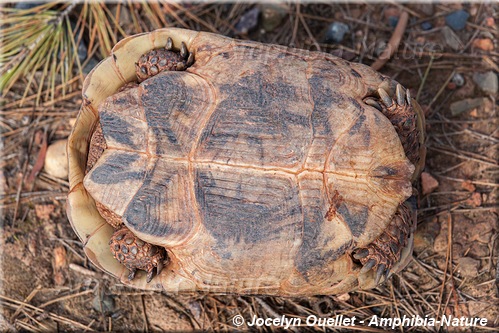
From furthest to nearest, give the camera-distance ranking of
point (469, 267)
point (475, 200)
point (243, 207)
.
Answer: point (475, 200) < point (469, 267) < point (243, 207)

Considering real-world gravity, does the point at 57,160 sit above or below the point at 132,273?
above

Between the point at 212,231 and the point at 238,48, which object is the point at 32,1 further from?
the point at 212,231

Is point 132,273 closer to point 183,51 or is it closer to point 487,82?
point 183,51

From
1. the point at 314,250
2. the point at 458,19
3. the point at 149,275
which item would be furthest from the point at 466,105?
the point at 149,275

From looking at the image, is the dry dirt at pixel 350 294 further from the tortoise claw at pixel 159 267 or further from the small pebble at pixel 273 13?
the tortoise claw at pixel 159 267

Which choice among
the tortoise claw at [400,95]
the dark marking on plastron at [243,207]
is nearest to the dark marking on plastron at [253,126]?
the dark marking on plastron at [243,207]

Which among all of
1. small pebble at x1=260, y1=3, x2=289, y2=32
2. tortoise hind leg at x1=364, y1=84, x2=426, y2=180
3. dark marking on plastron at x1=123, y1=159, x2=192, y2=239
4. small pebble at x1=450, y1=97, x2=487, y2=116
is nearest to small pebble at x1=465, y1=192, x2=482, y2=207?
small pebble at x1=450, y1=97, x2=487, y2=116

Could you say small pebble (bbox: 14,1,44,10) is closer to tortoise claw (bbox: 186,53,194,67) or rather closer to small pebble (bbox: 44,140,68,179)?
small pebble (bbox: 44,140,68,179)
